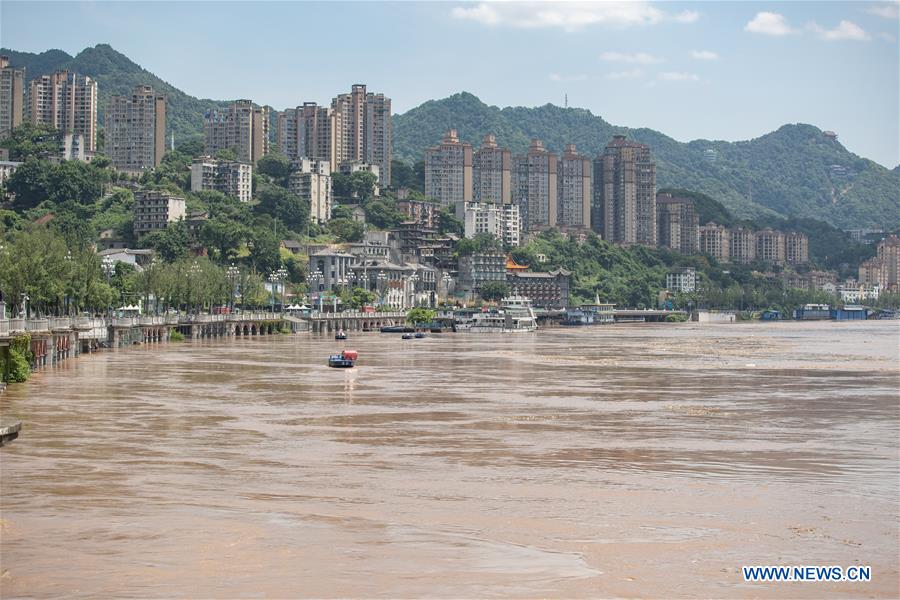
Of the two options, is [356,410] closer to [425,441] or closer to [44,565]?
[425,441]

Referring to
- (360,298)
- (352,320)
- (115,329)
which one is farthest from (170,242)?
(115,329)

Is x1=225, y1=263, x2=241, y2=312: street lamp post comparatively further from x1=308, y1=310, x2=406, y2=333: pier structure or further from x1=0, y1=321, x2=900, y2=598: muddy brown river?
x1=0, y1=321, x2=900, y2=598: muddy brown river

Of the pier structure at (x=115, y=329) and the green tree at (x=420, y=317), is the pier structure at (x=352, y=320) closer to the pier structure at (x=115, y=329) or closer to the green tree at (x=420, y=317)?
the pier structure at (x=115, y=329)

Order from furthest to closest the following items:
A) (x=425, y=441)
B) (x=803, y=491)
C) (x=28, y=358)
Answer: (x=28, y=358), (x=425, y=441), (x=803, y=491)

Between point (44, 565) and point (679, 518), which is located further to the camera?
point (679, 518)

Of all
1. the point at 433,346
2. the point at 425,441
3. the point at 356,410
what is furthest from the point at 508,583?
the point at 433,346

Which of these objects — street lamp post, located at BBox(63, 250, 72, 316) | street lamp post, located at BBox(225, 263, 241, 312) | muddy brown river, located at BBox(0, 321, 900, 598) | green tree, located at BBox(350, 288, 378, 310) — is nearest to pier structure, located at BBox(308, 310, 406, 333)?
green tree, located at BBox(350, 288, 378, 310)

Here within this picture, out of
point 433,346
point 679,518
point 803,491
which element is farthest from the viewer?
point 433,346

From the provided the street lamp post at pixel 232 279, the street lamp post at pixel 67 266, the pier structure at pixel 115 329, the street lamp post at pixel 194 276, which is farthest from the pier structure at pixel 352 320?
the street lamp post at pixel 67 266
